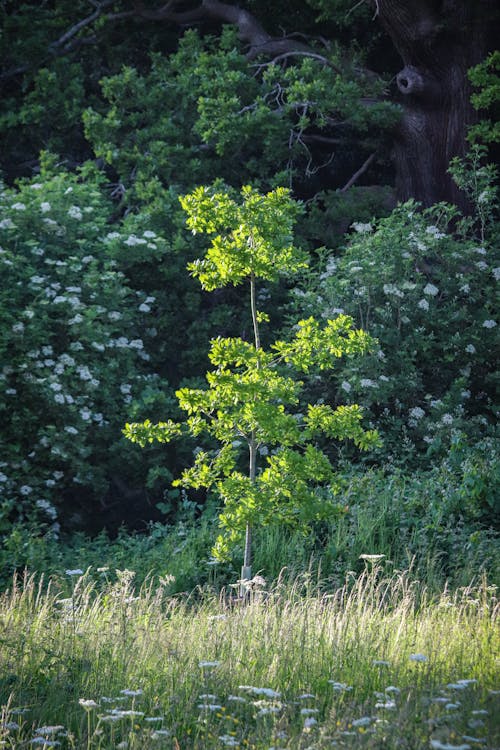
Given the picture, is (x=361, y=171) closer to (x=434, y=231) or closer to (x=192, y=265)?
(x=434, y=231)

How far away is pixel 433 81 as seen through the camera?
1250 centimetres

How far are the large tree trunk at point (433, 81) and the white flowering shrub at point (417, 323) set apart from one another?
1727 millimetres

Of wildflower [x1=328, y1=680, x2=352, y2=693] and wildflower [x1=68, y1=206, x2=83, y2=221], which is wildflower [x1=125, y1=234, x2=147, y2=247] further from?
wildflower [x1=328, y1=680, x2=352, y2=693]

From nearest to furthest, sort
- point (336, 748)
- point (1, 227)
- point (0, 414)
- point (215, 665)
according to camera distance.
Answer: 1. point (336, 748)
2. point (215, 665)
3. point (0, 414)
4. point (1, 227)

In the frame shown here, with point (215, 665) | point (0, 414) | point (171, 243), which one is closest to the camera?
point (215, 665)

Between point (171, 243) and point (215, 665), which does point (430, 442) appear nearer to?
point (171, 243)

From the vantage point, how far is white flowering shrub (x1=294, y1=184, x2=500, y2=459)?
10.3m

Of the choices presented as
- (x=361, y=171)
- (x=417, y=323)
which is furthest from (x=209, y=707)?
(x=361, y=171)

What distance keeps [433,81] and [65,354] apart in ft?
19.7

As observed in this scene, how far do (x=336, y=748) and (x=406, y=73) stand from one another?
10.2m

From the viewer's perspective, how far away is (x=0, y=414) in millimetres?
9656

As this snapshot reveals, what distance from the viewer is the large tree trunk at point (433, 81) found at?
12148 millimetres

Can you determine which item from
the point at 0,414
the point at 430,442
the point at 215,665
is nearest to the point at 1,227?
the point at 0,414

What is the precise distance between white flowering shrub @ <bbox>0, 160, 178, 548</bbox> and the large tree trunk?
379 centimetres
